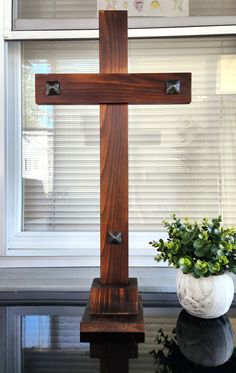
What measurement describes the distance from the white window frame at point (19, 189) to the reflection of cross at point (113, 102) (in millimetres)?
321

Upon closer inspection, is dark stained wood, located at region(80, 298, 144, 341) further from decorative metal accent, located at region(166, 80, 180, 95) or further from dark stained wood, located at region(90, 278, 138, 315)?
decorative metal accent, located at region(166, 80, 180, 95)

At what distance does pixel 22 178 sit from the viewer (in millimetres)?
1270

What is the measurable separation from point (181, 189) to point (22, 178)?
21.3 inches

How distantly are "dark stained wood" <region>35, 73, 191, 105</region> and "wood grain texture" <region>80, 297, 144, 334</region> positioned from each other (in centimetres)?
50

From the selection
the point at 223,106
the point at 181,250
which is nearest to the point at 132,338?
the point at 181,250

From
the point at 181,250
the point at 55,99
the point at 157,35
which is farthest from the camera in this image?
the point at 157,35

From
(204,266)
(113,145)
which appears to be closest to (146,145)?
(113,145)

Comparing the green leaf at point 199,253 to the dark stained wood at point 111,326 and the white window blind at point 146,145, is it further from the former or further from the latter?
the white window blind at point 146,145

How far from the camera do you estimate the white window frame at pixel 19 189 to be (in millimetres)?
1188

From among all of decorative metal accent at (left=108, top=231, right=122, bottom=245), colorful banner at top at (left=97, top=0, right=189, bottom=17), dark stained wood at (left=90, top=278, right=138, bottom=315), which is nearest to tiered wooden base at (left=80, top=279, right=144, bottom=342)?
dark stained wood at (left=90, top=278, right=138, bottom=315)

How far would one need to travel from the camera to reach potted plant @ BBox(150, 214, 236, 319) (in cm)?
92

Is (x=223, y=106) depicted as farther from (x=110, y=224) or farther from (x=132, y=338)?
(x=132, y=338)

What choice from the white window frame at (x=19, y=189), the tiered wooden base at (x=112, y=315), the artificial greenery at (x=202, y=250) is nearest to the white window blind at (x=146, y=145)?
the white window frame at (x=19, y=189)

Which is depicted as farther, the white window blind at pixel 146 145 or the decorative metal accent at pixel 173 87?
the white window blind at pixel 146 145
